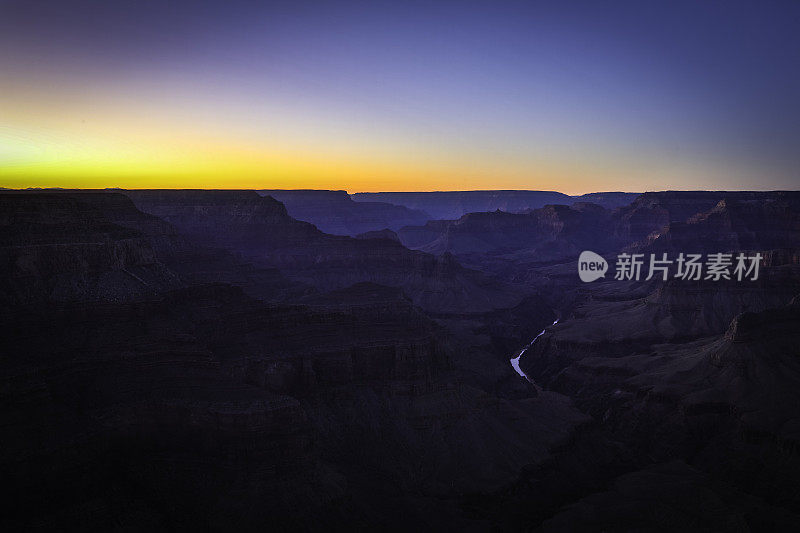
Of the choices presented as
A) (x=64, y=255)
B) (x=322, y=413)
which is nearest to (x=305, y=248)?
(x=64, y=255)

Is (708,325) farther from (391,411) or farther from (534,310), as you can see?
(391,411)

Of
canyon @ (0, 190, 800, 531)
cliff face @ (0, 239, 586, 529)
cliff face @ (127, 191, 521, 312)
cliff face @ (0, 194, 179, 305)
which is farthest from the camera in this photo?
cliff face @ (127, 191, 521, 312)

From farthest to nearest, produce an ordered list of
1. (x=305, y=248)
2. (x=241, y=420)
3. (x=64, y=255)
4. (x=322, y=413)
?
(x=305, y=248) < (x=322, y=413) < (x=64, y=255) < (x=241, y=420)

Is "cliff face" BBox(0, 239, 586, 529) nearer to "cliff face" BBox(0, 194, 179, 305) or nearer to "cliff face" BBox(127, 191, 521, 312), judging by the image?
"cliff face" BBox(0, 194, 179, 305)

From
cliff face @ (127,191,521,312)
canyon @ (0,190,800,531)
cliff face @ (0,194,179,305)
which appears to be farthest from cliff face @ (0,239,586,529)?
cliff face @ (127,191,521,312)

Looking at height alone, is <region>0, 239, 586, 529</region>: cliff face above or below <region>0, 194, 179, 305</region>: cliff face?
below

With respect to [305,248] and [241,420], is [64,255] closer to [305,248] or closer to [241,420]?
[241,420]

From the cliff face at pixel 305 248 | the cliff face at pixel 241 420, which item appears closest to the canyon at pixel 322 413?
the cliff face at pixel 241 420

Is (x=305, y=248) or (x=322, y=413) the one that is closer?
(x=322, y=413)

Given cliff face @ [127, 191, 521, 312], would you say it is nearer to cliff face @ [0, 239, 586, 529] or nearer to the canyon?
the canyon

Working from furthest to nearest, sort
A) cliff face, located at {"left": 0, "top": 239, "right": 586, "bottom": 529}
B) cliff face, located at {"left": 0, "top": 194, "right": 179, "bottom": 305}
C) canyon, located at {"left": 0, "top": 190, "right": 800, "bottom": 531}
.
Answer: cliff face, located at {"left": 0, "top": 194, "right": 179, "bottom": 305} → canyon, located at {"left": 0, "top": 190, "right": 800, "bottom": 531} → cliff face, located at {"left": 0, "top": 239, "right": 586, "bottom": 529}

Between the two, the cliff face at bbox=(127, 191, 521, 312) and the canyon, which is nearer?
the canyon
